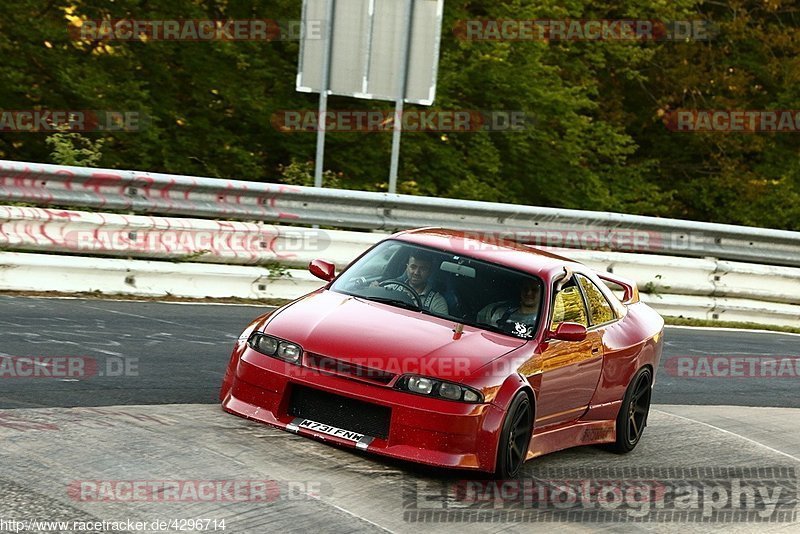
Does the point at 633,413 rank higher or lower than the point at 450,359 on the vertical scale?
lower

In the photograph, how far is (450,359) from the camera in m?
7.72

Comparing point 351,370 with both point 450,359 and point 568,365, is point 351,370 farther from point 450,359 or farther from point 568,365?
point 568,365

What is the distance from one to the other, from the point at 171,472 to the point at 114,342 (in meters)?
3.67

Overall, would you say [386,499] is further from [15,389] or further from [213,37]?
[213,37]

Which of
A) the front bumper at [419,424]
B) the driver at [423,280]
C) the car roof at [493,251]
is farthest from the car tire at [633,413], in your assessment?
the front bumper at [419,424]

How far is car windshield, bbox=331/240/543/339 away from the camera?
8531 mm

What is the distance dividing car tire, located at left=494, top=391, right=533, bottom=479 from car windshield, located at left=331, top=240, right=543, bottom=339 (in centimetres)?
58

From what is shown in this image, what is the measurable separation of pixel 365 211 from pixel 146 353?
16.4 ft

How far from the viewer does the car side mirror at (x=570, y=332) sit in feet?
27.6

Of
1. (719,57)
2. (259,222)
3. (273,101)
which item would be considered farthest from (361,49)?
(719,57)

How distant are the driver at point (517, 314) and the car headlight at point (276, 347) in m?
1.33

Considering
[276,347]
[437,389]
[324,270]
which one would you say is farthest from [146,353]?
[437,389]

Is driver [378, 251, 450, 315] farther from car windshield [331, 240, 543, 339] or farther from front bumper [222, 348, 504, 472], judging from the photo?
front bumper [222, 348, 504, 472]

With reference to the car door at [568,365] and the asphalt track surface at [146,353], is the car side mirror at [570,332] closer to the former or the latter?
the car door at [568,365]
